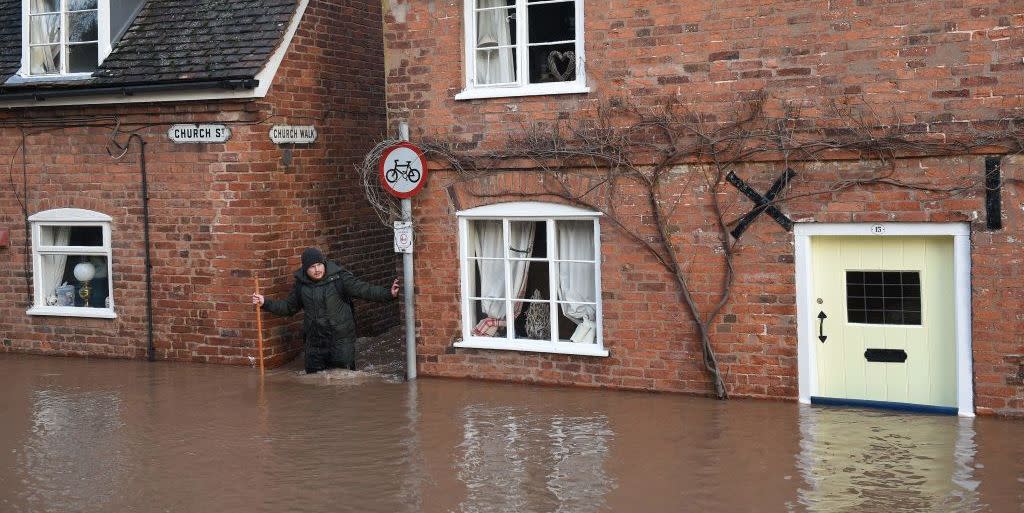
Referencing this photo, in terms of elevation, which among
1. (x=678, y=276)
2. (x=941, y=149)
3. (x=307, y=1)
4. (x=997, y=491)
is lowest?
(x=997, y=491)

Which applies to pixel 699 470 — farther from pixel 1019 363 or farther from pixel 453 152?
pixel 453 152

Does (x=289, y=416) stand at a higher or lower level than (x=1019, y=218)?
lower

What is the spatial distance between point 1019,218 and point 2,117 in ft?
40.9

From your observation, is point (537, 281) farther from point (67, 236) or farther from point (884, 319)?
point (67, 236)

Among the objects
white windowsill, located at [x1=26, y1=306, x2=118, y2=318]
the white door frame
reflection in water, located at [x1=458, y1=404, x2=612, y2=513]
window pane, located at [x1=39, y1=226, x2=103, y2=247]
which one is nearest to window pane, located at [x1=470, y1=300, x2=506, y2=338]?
reflection in water, located at [x1=458, y1=404, x2=612, y2=513]

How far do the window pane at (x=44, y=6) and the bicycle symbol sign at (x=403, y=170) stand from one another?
5734 millimetres

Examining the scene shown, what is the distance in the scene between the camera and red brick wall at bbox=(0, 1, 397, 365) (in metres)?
14.4

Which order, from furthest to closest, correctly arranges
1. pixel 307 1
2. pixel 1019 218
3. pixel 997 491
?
pixel 307 1 → pixel 1019 218 → pixel 997 491

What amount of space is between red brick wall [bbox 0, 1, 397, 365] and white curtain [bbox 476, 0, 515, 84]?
2780mm

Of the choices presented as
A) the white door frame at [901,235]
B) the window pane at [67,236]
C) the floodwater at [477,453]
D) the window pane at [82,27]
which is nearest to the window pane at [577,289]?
the floodwater at [477,453]

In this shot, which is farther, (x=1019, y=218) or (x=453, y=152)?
(x=453, y=152)

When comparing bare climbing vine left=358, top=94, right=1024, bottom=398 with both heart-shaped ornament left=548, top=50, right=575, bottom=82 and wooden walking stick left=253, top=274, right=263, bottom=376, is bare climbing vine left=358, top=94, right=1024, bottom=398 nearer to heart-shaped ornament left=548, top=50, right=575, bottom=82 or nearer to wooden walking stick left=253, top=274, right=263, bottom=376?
heart-shaped ornament left=548, top=50, right=575, bottom=82

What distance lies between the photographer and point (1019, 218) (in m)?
10.5

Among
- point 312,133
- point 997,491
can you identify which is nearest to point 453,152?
point 312,133
